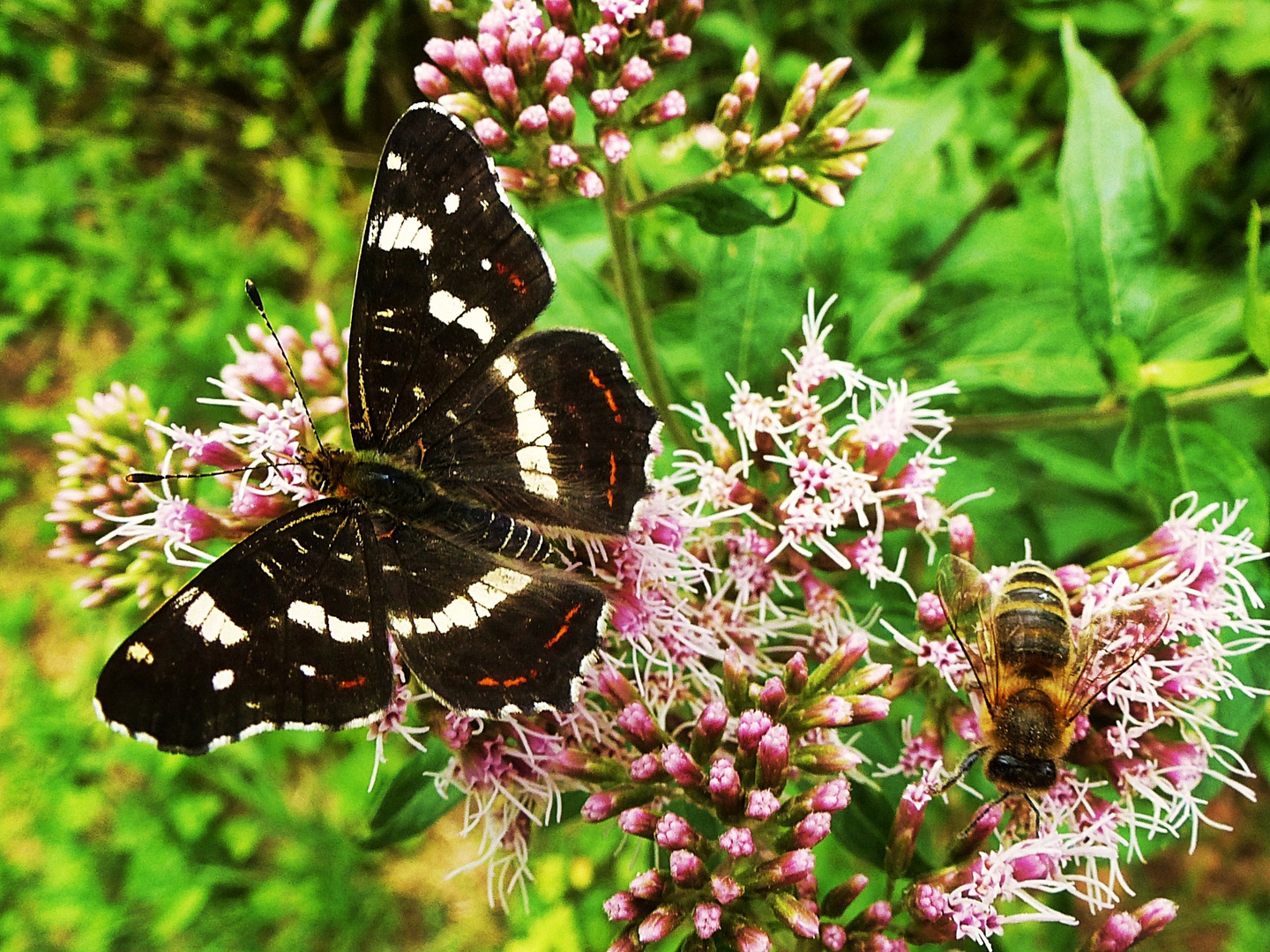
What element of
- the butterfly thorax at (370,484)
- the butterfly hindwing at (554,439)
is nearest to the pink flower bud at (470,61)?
the butterfly hindwing at (554,439)

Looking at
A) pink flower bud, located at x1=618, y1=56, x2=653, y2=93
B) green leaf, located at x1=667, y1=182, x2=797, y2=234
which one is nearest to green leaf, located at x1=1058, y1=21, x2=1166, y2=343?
green leaf, located at x1=667, y1=182, x2=797, y2=234

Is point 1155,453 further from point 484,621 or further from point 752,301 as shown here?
point 484,621

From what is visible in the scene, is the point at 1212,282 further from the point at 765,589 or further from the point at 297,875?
the point at 297,875

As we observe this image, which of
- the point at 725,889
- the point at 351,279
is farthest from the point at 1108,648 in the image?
the point at 351,279

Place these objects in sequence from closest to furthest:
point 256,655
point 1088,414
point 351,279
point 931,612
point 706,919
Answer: point 256,655, point 706,919, point 931,612, point 1088,414, point 351,279

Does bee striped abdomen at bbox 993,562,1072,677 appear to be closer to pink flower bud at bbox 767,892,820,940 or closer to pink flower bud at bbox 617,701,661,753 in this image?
pink flower bud at bbox 767,892,820,940
